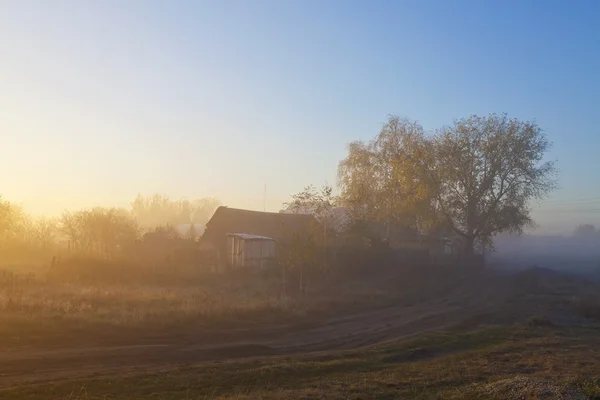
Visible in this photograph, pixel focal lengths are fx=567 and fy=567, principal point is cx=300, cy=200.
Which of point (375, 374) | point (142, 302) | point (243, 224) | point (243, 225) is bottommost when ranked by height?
point (375, 374)

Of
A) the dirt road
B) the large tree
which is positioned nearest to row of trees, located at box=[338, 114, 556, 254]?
the large tree

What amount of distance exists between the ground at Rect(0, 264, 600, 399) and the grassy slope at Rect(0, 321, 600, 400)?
3cm

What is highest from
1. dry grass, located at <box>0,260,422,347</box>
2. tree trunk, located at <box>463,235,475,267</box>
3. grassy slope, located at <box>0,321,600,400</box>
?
tree trunk, located at <box>463,235,475,267</box>

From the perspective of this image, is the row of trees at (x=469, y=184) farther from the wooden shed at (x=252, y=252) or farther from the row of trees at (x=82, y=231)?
the row of trees at (x=82, y=231)

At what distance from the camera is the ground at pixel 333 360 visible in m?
12.4

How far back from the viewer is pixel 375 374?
14.9 meters

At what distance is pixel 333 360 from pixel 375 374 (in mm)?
2303

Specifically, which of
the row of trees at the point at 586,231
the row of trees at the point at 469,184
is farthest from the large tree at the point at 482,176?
the row of trees at the point at 586,231

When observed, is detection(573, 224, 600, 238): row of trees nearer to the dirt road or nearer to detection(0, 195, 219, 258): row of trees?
detection(0, 195, 219, 258): row of trees

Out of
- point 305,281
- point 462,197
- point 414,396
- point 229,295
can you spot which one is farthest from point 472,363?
point 462,197

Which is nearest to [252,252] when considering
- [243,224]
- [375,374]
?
[243,224]

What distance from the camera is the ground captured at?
12398 mm

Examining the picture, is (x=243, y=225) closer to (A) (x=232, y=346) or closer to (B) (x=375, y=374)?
(A) (x=232, y=346)

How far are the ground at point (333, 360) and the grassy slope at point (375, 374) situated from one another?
1.3 inches
